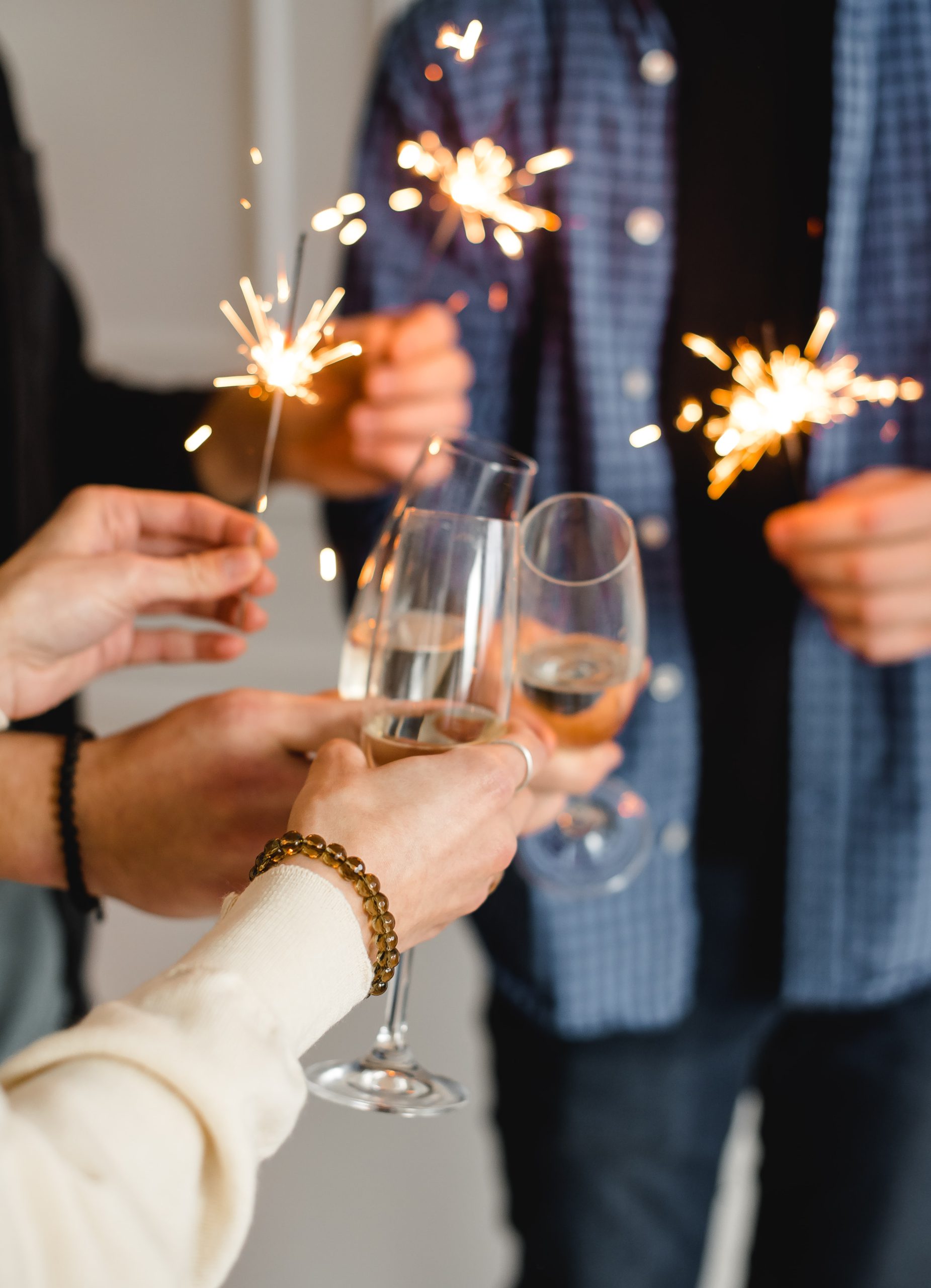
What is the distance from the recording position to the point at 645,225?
1171 millimetres

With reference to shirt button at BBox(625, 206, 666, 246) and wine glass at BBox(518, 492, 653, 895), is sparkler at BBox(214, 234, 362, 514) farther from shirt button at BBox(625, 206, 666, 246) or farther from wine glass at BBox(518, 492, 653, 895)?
shirt button at BBox(625, 206, 666, 246)

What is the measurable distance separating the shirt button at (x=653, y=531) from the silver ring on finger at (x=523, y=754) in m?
0.51

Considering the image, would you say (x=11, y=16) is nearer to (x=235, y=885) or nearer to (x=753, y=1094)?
(x=235, y=885)

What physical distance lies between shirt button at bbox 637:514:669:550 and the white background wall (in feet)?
3.03

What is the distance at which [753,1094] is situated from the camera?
1.71 m

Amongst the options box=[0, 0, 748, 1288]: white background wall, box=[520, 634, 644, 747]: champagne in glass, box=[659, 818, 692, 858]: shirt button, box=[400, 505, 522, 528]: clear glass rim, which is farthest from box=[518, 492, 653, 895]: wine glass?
box=[0, 0, 748, 1288]: white background wall

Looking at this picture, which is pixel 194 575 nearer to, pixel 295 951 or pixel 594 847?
pixel 295 951

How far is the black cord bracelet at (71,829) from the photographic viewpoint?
2.64 feet

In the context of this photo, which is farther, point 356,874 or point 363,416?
point 363,416

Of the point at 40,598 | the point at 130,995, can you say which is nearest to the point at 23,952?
the point at 40,598

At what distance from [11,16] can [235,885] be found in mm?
1784

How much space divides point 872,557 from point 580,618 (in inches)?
12.9

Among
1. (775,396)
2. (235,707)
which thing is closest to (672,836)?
(775,396)

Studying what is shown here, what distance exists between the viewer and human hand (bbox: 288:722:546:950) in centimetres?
58
